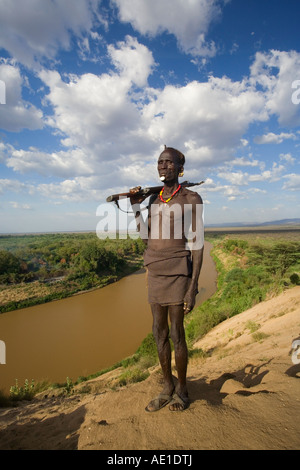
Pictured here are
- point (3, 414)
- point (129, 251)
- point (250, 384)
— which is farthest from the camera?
point (129, 251)

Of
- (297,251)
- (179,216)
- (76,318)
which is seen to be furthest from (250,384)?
(76,318)

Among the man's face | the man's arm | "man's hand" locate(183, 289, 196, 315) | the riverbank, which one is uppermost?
the man's face

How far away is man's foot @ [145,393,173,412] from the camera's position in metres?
2.17

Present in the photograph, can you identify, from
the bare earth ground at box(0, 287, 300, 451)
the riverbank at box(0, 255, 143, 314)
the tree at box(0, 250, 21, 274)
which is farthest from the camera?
the tree at box(0, 250, 21, 274)

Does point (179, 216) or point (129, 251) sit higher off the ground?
point (179, 216)

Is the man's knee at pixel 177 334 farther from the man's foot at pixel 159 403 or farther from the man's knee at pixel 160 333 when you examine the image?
the man's foot at pixel 159 403

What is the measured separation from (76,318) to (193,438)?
17426 millimetres

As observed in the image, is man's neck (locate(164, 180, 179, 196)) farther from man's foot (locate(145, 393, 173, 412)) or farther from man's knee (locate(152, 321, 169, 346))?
man's foot (locate(145, 393, 173, 412))

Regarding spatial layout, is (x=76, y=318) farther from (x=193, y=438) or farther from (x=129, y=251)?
(x=129, y=251)

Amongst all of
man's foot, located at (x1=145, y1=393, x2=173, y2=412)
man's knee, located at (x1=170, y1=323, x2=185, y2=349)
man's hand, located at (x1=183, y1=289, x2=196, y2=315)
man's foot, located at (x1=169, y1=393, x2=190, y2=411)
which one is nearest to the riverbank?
man's foot, located at (x1=145, y1=393, x2=173, y2=412)

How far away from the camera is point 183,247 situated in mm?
2305

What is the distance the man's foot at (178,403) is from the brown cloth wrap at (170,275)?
88cm

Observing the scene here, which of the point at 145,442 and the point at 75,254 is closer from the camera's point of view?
the point at 145,442

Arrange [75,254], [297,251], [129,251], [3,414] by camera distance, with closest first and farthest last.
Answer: [3,414] → [297,251] → [75,254] → [129,251]
